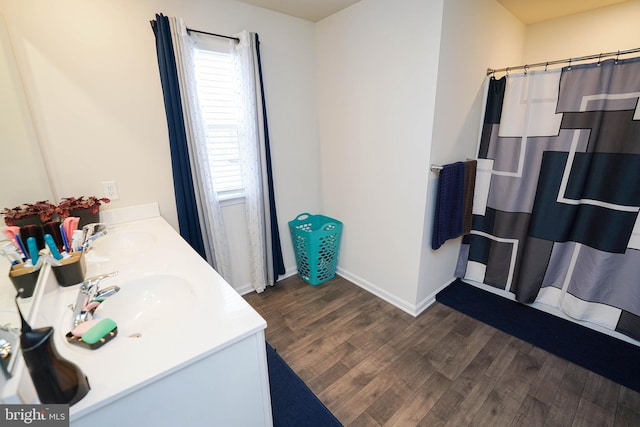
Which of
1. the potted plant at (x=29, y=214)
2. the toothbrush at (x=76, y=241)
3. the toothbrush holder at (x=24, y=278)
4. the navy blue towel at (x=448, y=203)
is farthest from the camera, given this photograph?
the navy blue towel at (x=448, y=203)

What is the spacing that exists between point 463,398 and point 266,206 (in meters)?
1.88

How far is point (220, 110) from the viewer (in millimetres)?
2070

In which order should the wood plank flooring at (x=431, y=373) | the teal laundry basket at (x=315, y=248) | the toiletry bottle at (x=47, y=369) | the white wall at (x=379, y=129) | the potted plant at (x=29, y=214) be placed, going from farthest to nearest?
the teal laundry basket at (x=315, y=248) → the white wall at (x=379, y=129) → the wood plank flooring at (x=431, y=373) → the potted plant at (x=29, y=214) → the toiletry bottle at (x=47, y=369)

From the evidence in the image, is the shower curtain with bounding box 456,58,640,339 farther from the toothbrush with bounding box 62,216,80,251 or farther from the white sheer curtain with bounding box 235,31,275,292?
the toothbrush with bounding box 62,216,80,251

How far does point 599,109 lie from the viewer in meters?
1.70

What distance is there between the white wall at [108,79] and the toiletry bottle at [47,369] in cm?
145

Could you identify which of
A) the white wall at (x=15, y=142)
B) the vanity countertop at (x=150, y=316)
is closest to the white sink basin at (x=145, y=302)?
the vanity countertop at (x=150, y=316)

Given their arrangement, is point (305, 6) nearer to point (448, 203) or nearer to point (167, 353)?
point (448, 203)

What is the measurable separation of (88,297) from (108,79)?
1398 mm

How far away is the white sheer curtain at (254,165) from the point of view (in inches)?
80.0

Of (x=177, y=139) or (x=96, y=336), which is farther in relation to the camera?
(x=177, y=139)

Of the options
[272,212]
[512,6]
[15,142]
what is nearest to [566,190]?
[512,6]

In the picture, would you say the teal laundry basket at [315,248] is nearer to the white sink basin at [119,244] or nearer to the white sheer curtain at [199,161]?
the white sheer curtain at [199,161]

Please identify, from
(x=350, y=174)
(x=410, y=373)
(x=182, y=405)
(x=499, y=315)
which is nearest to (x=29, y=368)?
(x=182, y=405)
